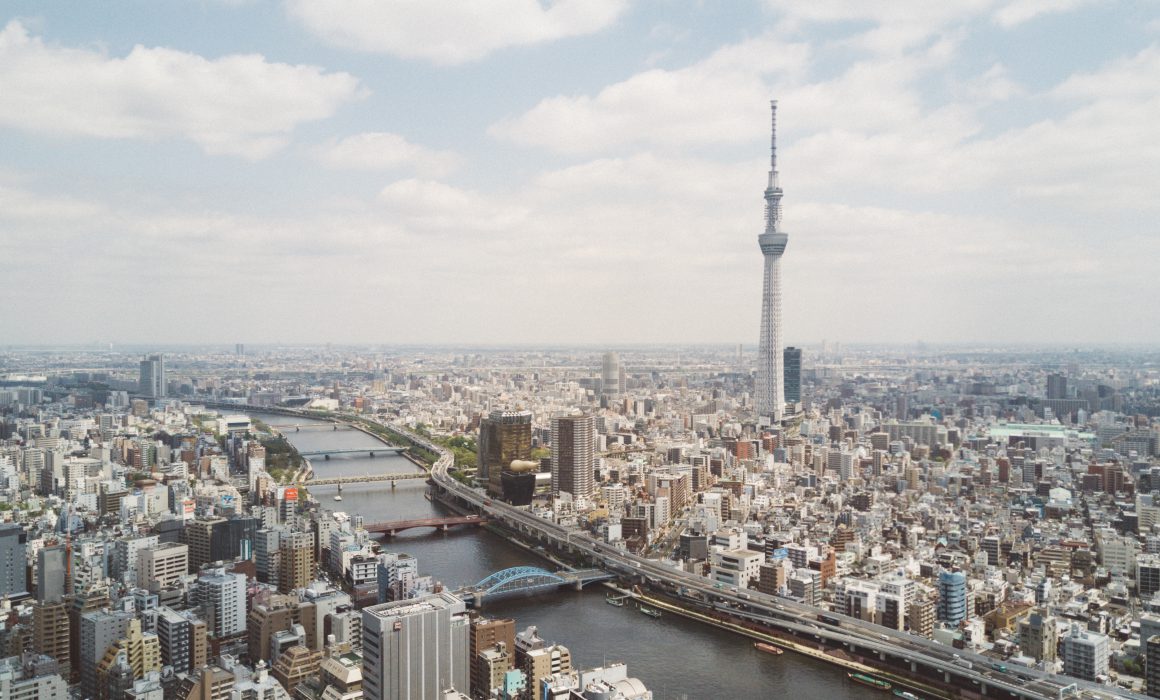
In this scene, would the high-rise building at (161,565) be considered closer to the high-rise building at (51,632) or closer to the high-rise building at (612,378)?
the high-rise building at (51,632)

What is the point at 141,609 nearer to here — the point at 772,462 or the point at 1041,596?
the point at 1041,596

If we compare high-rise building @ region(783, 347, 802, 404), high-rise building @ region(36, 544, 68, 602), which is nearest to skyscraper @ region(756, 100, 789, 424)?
high-rise building @ region(783, 347, 802, 404)

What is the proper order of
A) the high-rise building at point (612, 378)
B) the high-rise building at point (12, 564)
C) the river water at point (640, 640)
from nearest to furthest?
the river water at point (640, 640), the high-rise building at point (12, 564), the high-rise building at point (612, 378)

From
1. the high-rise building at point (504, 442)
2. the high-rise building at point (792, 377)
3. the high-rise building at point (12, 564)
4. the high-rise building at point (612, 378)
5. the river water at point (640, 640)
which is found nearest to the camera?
the river water at point (640, 640)

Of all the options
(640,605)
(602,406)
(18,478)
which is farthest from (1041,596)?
(602,406)

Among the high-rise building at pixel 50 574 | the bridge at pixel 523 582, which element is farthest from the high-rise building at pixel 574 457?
the high-rise building at pixel 50 574

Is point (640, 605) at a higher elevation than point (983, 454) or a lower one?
lower
